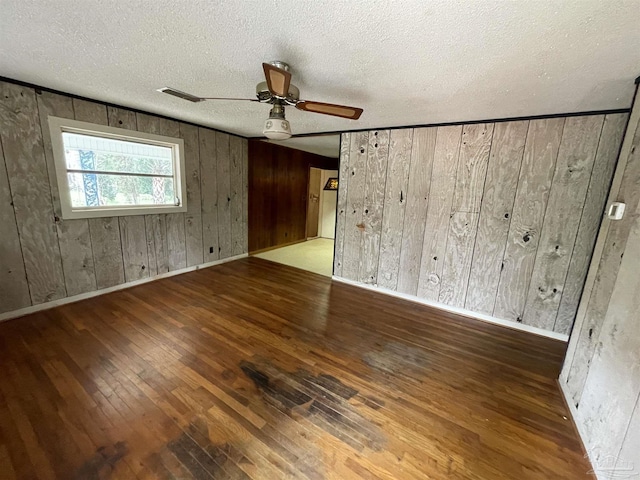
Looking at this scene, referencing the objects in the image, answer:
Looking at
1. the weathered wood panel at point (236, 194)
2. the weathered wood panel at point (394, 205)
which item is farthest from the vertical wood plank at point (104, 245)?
the weathered wood panel at point (394, 205)

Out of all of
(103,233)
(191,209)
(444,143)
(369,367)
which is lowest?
(369,367)

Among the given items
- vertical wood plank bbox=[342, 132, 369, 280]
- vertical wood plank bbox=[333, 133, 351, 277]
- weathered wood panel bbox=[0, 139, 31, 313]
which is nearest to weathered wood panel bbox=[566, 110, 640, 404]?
vertical wood plank bbox=[342, 132, 369, 280]

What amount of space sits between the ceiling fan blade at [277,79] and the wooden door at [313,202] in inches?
184

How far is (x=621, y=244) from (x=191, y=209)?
14.6ft

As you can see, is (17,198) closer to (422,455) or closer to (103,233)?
(103,233)

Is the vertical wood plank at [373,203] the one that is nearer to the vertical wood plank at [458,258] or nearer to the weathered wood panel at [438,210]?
the weathered wood panel at [438,210]

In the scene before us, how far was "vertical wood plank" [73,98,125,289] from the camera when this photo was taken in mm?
2787

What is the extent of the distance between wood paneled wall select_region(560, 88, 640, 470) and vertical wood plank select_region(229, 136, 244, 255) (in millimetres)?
4469

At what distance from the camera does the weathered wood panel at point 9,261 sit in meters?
2.32

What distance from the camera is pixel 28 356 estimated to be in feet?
6.34

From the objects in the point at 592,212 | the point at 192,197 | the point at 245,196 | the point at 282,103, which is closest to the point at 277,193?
the point at 245,196

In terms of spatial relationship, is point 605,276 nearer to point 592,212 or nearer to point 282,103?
point 592,212

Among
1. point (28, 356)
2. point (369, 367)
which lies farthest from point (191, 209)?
point (369, 367)

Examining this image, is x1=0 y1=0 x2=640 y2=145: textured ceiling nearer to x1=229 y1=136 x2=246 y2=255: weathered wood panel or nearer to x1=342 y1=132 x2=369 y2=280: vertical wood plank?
x1=342 y1=132 x2=369 y2=280: vertical wood plank
